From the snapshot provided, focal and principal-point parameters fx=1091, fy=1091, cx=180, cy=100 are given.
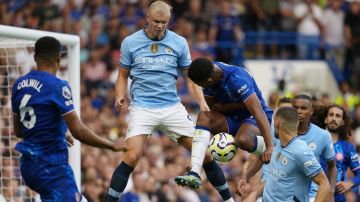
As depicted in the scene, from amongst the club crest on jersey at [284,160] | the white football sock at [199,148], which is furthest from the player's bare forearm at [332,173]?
the white football sock at [199,148]

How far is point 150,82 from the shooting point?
12.7m

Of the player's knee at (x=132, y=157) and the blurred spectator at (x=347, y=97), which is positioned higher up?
the player's knee at (x=132, y=157)

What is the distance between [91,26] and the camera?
23.8m

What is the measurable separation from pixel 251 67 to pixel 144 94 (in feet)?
43.6

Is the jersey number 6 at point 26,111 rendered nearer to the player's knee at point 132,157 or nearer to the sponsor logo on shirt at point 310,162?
the player's knee at point 132,157

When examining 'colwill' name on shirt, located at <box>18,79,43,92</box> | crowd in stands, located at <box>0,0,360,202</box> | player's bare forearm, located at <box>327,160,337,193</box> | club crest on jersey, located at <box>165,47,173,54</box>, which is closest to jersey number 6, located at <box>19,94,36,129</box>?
'colwill' name on shirt, located at <box>18,79,43,92</box>

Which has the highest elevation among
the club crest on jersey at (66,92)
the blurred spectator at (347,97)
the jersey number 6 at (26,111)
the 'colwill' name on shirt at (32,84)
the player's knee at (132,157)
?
the 'colwill' name on shirt at (32,84)

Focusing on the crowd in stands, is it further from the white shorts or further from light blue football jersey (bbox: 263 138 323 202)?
light blue football jersey (bbox: 263 138 323 202)

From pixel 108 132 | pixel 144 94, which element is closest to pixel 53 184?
pixel 144 94

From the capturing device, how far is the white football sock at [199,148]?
41.2 feet

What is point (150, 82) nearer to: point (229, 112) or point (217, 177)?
point (229, 112)

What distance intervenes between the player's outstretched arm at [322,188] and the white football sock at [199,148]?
Answer: 1.57m

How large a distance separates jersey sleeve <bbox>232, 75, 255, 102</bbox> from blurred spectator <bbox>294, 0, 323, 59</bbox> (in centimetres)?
1391

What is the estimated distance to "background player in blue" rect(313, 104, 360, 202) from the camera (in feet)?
45.8
